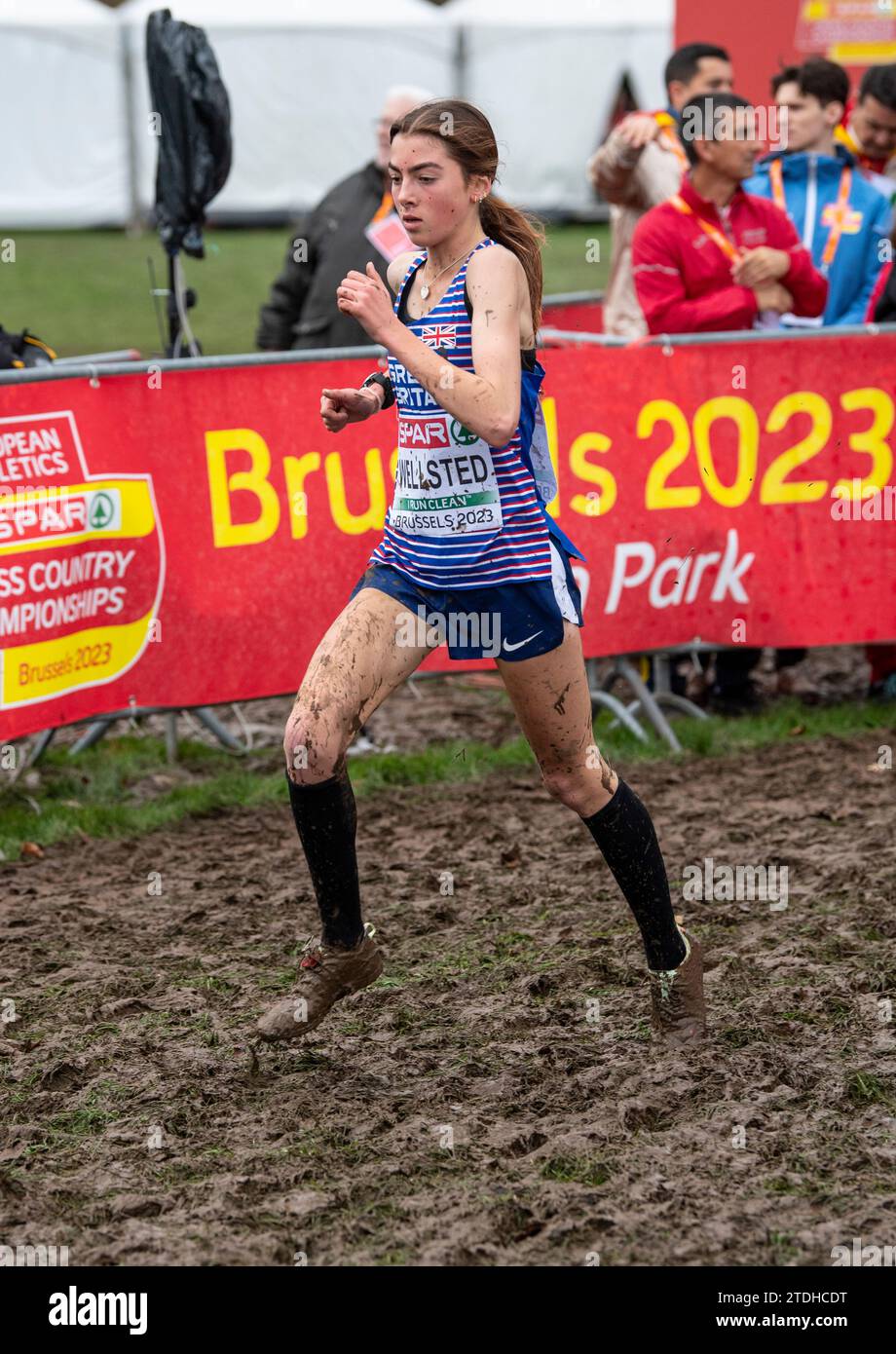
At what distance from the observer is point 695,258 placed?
741cm

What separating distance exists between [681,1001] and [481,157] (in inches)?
83.5

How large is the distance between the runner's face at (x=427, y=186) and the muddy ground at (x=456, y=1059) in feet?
6.67

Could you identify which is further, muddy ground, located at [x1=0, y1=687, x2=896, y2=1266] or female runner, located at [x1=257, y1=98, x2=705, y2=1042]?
female runner, located at [x1=257, y1=98, x2=705, y2=1042]

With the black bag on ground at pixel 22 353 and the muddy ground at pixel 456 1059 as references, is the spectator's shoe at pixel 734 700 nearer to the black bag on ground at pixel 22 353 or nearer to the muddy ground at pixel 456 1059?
the muddy ground at pixel 456 1059

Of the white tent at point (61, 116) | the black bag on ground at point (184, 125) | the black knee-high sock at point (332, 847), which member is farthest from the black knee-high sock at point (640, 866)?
the white tent at point (61, 116)

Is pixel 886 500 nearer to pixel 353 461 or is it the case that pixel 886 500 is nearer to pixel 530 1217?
pixel 353 461

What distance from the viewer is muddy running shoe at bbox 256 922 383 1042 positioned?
4.36 m

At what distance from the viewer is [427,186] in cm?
396

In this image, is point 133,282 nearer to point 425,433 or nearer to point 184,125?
point 184,125

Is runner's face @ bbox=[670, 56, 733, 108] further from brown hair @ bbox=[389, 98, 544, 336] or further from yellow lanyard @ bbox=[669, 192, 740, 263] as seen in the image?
brown hair @ bbox=[389, 98, 544, 336]

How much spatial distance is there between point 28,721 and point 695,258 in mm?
3314

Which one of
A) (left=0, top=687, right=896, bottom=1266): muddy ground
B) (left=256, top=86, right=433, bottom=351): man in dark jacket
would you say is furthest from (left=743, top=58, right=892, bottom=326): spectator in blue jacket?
(left=0, top=687, right=896, bottom=1266): muddy ground
